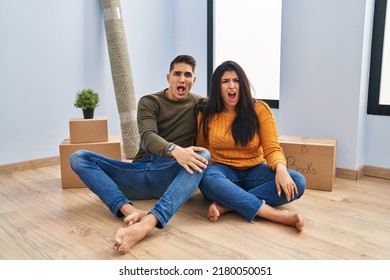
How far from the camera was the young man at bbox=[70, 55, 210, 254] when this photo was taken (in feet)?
5.20

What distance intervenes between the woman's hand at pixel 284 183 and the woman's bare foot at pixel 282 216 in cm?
9

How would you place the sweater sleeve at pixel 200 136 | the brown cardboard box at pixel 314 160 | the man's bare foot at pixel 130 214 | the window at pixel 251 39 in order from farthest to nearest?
1. the window at pixel 251 39
2. the brown cardboard box at pixel 314 160
3. the sweater sleeve at pixel 200 136
4. the man's bare foot at pixel 130 214

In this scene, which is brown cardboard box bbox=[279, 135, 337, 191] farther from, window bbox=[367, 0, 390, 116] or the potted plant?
the potted plant

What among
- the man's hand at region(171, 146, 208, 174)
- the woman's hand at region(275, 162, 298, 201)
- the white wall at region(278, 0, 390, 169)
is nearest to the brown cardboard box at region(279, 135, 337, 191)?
the white wall at region(278, 0, 390, 169)

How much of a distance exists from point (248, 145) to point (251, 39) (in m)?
1.62

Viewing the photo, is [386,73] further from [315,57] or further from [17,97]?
[17,97]

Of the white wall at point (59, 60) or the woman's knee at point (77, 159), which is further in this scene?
the white wall at point (59, 60)

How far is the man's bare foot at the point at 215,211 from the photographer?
1.69 m

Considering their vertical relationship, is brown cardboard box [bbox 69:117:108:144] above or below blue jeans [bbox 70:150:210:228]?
above

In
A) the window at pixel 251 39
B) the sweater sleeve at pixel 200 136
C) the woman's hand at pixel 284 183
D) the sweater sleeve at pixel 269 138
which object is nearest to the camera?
the woman's hand at pixel 284 183

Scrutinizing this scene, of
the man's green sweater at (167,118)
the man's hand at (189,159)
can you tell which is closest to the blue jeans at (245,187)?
the man's hand at (189,159)

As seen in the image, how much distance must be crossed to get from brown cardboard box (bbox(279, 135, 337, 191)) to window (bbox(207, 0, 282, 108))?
2.43ft

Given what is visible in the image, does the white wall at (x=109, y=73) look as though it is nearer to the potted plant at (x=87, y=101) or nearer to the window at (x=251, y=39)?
the window at (x=251, y=39)

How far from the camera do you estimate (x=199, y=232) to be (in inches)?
62.6
